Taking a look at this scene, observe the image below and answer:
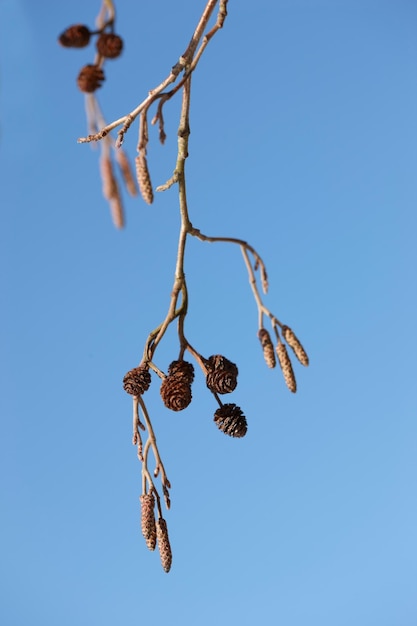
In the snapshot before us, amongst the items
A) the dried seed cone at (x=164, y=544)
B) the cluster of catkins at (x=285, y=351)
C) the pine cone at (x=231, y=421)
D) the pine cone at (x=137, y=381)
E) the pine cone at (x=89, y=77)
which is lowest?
the dried seed cone at (x=164, y=544)

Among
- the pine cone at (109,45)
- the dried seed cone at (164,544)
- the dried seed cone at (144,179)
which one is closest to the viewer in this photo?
the pine cone at (109,45)

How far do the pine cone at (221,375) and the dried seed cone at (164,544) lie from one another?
9.2 inches

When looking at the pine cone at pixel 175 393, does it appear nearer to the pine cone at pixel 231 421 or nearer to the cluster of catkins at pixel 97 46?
the pine cone at pixel 231 421

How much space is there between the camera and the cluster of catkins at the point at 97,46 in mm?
920

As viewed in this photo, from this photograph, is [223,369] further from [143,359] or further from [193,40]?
[193,40]

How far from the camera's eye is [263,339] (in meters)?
1.23

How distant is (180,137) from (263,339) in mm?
353

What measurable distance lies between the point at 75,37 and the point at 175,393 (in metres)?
0.48

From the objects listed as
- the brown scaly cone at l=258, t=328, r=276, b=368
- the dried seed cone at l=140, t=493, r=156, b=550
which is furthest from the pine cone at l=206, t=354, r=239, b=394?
the dried seed cone at l=140, t=493, r=156, b=550

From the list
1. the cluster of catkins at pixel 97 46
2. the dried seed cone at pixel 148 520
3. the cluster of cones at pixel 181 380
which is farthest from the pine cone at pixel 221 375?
the cluster of catkins at pixel 97 46

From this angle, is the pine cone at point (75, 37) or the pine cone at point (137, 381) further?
the pine cone at point (137, 381)

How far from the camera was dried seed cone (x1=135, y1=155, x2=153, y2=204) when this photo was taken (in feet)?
3.37

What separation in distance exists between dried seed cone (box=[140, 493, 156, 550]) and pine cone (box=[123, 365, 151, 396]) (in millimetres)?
194

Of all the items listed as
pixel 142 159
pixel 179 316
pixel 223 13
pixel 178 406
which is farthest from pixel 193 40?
pixel 178 406
